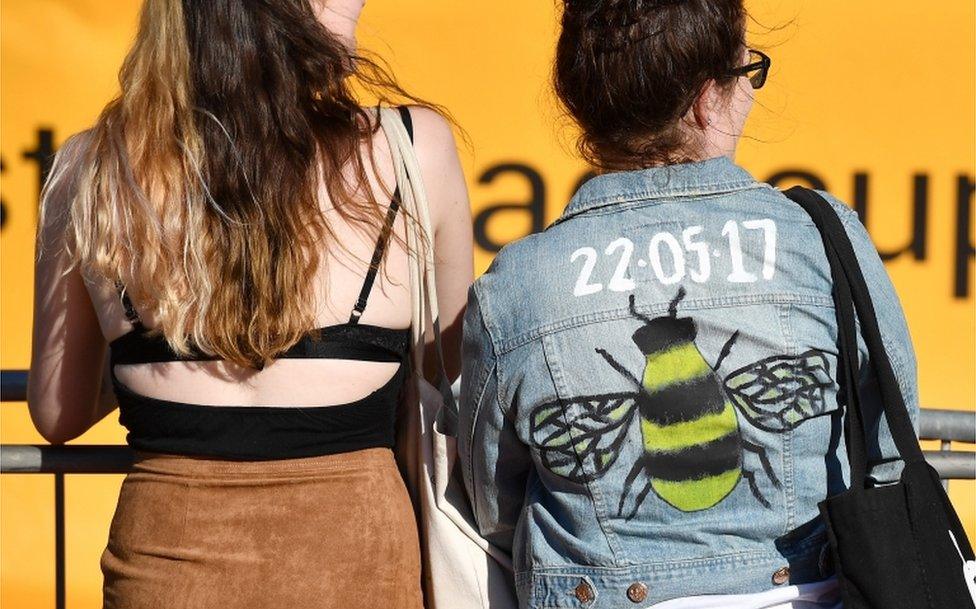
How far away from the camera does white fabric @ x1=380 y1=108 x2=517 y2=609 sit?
5.42 feet

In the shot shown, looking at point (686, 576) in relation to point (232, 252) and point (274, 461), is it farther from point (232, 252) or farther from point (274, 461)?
point (232, 252)

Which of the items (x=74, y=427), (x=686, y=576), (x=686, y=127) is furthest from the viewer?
(x=74, y=427)

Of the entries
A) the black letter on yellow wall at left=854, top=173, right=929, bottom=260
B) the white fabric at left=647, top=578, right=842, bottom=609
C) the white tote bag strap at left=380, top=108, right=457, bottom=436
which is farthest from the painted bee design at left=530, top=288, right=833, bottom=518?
the black letter on yellow wall at left=854, top=173, right=929, bottom=260

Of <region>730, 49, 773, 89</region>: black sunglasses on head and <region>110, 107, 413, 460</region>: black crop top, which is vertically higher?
<region>730, 49, 773, 89</region>: black sunglasses on head

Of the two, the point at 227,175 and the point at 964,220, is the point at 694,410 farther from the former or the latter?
the point at 964,220

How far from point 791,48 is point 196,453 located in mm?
3320

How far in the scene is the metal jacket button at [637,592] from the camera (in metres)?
1.45

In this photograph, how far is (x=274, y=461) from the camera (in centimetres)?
164

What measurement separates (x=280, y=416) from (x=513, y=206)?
106 inches

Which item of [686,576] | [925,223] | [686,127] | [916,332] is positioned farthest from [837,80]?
[686,576]

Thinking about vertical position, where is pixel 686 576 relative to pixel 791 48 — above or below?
below

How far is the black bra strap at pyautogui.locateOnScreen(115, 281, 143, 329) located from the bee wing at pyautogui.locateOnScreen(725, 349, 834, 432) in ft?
2.80

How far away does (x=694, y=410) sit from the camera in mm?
1431

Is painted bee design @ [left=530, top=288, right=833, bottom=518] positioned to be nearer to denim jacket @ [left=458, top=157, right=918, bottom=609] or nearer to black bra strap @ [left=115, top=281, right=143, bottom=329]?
denim jacket @ [left=458, top=157, right=918, bottom=609]
